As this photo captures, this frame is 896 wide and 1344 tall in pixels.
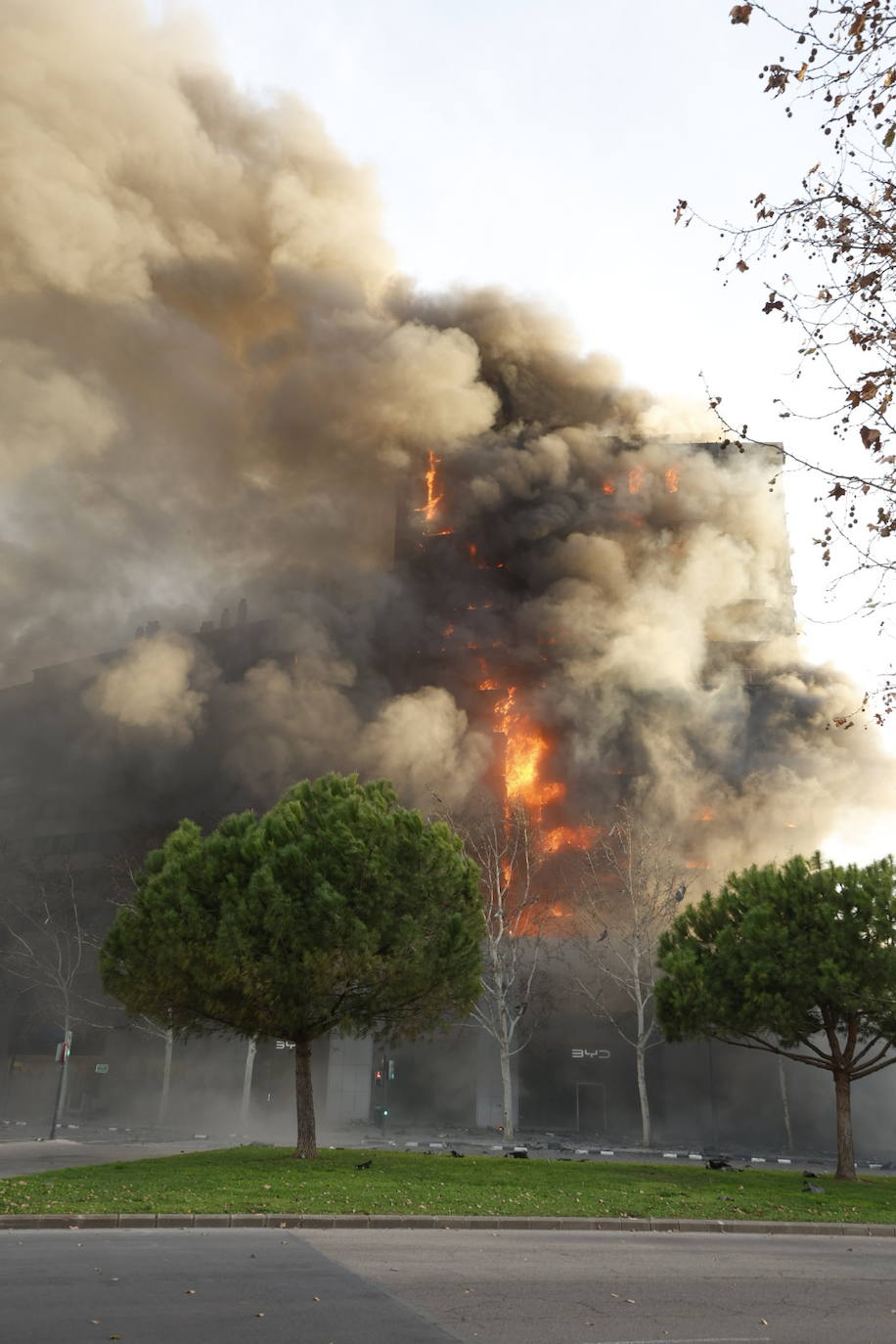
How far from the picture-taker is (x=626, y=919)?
41031 mm

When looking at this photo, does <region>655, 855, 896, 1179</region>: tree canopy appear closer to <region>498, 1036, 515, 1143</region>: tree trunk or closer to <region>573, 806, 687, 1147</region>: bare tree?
<region>498, 1036, 515, 1143</region>: tree trunk

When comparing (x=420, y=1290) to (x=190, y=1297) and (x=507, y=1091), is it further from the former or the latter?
(x=507, y=1091)

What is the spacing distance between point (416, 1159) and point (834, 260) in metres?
18.8

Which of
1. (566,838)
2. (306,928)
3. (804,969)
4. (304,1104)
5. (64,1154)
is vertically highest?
(566,838)

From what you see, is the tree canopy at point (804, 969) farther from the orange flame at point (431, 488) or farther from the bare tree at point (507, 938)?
the orange flame at point (431, 488)

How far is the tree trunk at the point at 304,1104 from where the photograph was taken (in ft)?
65.2

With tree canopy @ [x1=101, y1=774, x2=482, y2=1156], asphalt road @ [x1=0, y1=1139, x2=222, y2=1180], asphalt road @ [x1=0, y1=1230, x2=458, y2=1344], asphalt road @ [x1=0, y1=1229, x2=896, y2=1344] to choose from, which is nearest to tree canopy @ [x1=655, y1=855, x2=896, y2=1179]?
tree canopy @ [x1=101, y1=774, x2=482, y2=1156]

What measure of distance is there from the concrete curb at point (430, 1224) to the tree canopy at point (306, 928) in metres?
6.67

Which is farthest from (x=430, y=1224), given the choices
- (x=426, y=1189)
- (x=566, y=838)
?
(x=566, y=838)

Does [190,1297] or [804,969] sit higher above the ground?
[804,969]

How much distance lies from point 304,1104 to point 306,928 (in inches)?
151

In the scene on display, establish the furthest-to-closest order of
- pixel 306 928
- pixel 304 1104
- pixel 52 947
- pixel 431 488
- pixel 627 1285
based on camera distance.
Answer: pixel 431 488 → pixel 52 947 → pixel 304 1104 → pixel 306 928 → pixel 627 1285

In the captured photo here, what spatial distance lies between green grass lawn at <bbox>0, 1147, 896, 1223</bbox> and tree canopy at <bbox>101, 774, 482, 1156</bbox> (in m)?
2.28

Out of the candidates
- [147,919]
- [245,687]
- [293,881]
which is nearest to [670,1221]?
[293,881]
